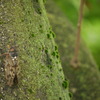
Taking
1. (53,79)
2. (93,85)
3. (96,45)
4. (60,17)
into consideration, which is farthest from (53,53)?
(96,45)

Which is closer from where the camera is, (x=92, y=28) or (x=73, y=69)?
(x=73, y=69)

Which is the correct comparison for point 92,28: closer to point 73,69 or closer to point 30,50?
point 73,69

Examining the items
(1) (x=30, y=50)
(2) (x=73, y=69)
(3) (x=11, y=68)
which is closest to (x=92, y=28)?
(2) (x=73, y=69)

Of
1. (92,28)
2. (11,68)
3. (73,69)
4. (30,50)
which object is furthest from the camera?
(92,28)

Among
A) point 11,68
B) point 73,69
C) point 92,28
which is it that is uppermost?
point 11,68

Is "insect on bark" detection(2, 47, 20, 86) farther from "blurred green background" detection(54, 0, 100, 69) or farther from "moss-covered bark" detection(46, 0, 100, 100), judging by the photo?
"blurred green background" detection(54, 0, 100, 69)

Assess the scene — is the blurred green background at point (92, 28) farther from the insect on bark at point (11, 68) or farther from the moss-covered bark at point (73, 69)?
the insect on bark at point (11, 68)

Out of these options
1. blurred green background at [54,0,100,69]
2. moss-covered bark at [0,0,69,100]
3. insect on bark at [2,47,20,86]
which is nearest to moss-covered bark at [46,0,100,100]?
blurred green background at [54,0,100,69]

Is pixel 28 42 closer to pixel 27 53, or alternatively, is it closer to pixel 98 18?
pixel 27 53

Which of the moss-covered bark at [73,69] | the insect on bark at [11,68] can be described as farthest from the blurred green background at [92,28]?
the insect on bark at [11,68]
